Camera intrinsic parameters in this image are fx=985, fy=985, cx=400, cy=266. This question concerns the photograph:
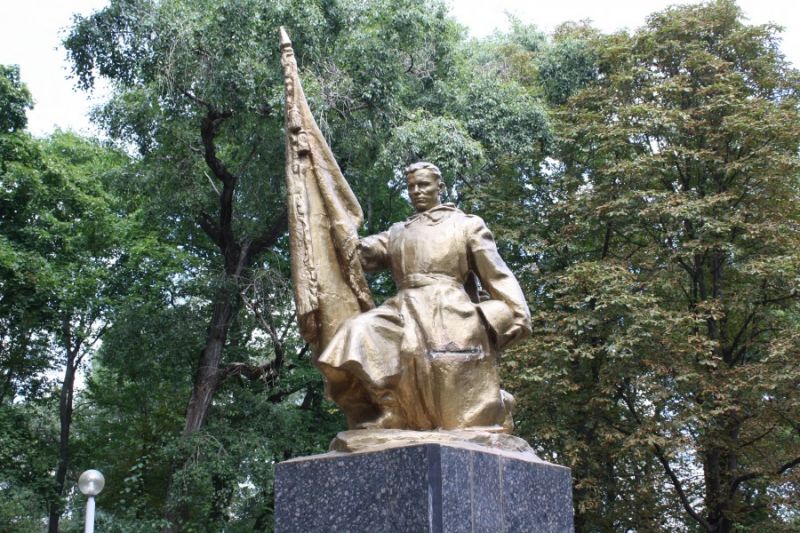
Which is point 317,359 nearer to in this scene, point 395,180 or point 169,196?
point 169,196

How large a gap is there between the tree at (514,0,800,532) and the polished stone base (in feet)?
30.1

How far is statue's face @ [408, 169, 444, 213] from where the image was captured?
612cm

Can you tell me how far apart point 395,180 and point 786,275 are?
21.5ft

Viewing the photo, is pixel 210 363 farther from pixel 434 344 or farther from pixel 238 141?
pixel 434 344

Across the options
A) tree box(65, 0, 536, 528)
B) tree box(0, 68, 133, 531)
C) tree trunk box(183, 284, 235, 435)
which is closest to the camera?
tree box(65, 0, 536, 528)

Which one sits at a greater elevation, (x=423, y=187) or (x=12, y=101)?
(x=12, y=101)

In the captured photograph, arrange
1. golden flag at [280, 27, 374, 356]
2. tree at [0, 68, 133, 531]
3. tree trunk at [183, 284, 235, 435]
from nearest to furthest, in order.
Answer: golden flag at [280, 27, 374, 356] < tree trunk at [183, 284, 235, 435] < tree at [0, 68, 133, 531]

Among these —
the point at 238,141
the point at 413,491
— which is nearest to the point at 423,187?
the point at 413,491

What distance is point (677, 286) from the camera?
16.5 meters

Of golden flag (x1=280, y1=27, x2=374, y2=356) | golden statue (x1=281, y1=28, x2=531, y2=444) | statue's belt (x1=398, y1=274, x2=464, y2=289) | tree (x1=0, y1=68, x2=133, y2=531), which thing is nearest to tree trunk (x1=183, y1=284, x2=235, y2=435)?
tree (x1=0, y1=68, x2=133, y2=531)

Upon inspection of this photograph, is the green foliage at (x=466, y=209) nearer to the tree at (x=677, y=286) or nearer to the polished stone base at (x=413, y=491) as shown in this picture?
the tree at (x=677, y=286)

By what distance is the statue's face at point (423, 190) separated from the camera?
6.12 metres

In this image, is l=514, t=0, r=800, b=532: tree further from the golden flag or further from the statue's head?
the golden flag

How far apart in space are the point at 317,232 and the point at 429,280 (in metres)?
0.75
